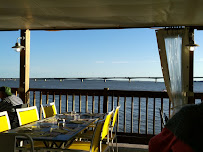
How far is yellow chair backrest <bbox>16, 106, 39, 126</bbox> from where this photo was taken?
3.62 m

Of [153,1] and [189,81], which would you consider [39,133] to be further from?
[189,81]

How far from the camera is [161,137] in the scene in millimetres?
1558

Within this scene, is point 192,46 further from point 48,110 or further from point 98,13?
point 48,110

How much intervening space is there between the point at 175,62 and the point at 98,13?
76.3 inches

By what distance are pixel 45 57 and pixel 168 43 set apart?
34610mm

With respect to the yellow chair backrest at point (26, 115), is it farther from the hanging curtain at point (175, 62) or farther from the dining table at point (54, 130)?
the hanging curtain at point (175, 62)

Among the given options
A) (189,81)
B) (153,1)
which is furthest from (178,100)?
(153,1)

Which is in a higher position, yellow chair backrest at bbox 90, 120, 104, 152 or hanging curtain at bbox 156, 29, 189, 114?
hanging curtain at bbox 156, 29, 189, 114

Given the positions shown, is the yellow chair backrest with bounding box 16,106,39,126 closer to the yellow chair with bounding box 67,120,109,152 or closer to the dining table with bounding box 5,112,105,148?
the dining table with bounding box 5,112,105,148

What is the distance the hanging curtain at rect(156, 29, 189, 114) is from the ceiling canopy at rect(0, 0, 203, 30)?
0.77ft

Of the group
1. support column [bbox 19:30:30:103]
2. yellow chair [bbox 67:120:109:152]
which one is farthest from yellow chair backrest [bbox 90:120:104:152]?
support column [bbox 19:30:30:103]

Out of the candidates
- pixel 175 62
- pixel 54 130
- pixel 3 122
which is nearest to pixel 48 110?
pixel 3 122

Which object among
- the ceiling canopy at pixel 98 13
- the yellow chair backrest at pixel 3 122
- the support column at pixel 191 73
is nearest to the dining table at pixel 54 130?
the yellow chair backrest at pixel 3 122

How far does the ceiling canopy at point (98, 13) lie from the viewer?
388cm
